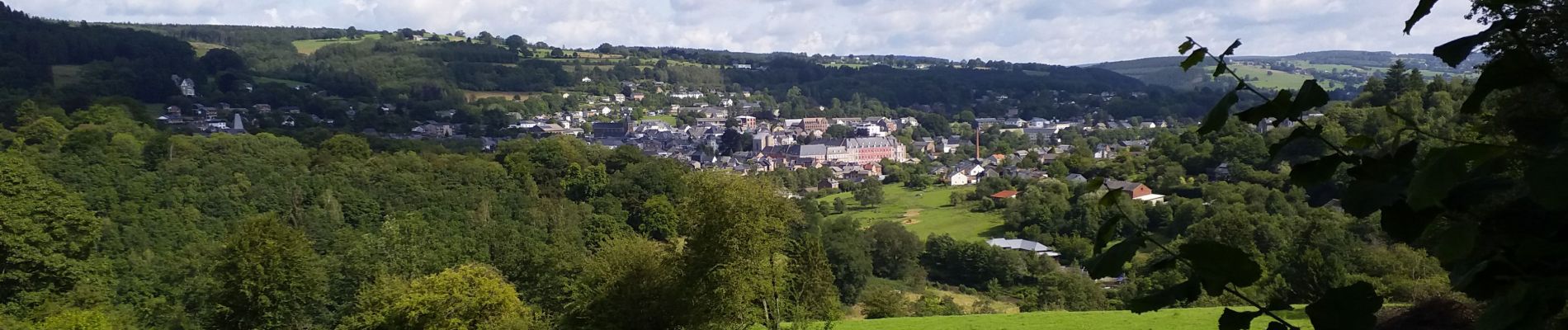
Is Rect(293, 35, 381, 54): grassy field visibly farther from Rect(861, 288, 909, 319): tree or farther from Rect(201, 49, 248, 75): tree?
Rect(861, 288, 909, 319): tree

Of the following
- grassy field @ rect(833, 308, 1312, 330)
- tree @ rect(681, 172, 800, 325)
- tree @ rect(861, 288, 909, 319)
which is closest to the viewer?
tree @ rect(681, 172, 800, 325)

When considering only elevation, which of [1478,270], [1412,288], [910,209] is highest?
[1478,270]

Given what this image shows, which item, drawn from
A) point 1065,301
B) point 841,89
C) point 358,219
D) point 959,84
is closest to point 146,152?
point 358,219

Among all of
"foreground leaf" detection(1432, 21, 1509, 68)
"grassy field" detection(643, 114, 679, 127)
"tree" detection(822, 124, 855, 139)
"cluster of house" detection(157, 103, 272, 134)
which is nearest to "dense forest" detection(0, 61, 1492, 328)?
"foreground leaf" detection(1432, 21, 1509, 68)

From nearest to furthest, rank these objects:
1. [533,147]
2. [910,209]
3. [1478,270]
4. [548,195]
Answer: [1478,270]
[548,195]
[533,147]
[910,209]

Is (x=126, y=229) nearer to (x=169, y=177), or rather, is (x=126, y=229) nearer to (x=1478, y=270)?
(x=169, y=177)

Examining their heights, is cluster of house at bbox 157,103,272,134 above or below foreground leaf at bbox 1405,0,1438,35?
below
